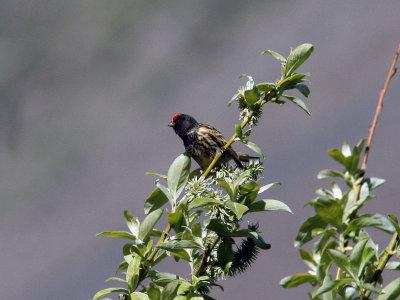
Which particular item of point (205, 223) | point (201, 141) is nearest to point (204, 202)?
point (205, 223)

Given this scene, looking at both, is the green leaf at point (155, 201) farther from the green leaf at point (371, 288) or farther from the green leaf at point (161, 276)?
the green leaf at point (371, 288)

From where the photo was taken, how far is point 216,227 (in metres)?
1.47

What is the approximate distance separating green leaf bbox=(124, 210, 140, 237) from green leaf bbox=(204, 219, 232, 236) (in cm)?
23

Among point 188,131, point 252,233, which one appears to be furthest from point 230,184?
point 188,131

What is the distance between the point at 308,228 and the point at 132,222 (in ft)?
2.09

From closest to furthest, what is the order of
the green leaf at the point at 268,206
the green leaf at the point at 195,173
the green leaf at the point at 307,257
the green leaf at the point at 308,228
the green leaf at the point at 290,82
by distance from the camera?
the green leaf at the point at 308,228
the green leaf at the point at 307,257
the green leaf at the point at 268,206
the green leaf at the point at 290,82
the green leaf at the point at 195,173

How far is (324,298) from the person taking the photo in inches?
43.5

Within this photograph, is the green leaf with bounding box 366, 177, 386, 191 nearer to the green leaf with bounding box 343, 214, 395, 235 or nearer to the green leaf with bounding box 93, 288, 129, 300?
the green leaf with bounding box 343, 214, 395, 235

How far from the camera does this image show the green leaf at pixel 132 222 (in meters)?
1.57

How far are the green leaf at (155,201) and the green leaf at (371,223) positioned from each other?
0.71m

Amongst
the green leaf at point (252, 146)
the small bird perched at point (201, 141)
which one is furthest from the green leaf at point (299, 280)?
the small bird perched at point (201, 141)

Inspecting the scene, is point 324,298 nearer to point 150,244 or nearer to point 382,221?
point 382,221

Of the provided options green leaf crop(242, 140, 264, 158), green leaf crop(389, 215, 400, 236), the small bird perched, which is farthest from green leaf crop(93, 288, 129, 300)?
the small bird perched

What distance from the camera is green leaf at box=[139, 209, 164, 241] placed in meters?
1.51
